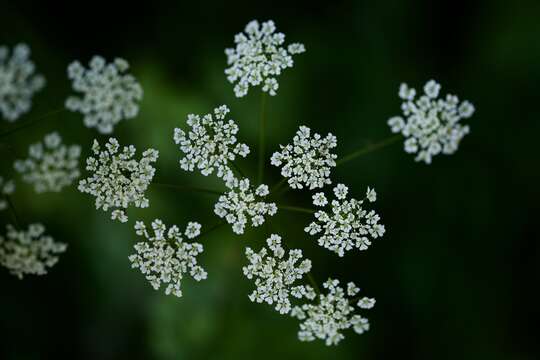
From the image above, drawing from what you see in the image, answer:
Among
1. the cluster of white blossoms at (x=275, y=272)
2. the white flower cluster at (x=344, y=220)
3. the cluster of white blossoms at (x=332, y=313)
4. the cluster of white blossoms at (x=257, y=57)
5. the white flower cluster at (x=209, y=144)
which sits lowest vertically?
the cluster of white blossoms at (x=332, y=313)

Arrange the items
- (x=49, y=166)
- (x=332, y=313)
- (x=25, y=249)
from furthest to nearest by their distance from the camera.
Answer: (x=332, y=313), (x=25, y=249), (x=49, y=166)

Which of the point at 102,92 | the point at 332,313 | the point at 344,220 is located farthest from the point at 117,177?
the point at 332,313

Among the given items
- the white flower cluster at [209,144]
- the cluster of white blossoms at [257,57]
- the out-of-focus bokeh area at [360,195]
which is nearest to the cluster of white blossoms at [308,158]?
the white flower cluster at [209,144]

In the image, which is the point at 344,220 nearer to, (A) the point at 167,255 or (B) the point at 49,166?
(A) the point at 167,255

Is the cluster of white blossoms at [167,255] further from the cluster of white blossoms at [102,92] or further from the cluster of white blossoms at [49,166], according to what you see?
the cluster of white blossoms at [102,92]

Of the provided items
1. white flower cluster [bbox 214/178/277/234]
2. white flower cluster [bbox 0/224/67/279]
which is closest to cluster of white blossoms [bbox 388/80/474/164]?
white flower cluster [bbox 214/178/277/234]

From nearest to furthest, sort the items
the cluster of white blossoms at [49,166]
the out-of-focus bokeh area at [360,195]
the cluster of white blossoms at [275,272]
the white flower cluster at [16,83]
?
the white flower cluster at [16,83] → the cluster of white blossoms at [49,166] → the cluster of white blossoms at [275,272] → the out-of-focus bokeh area at [360,195]
